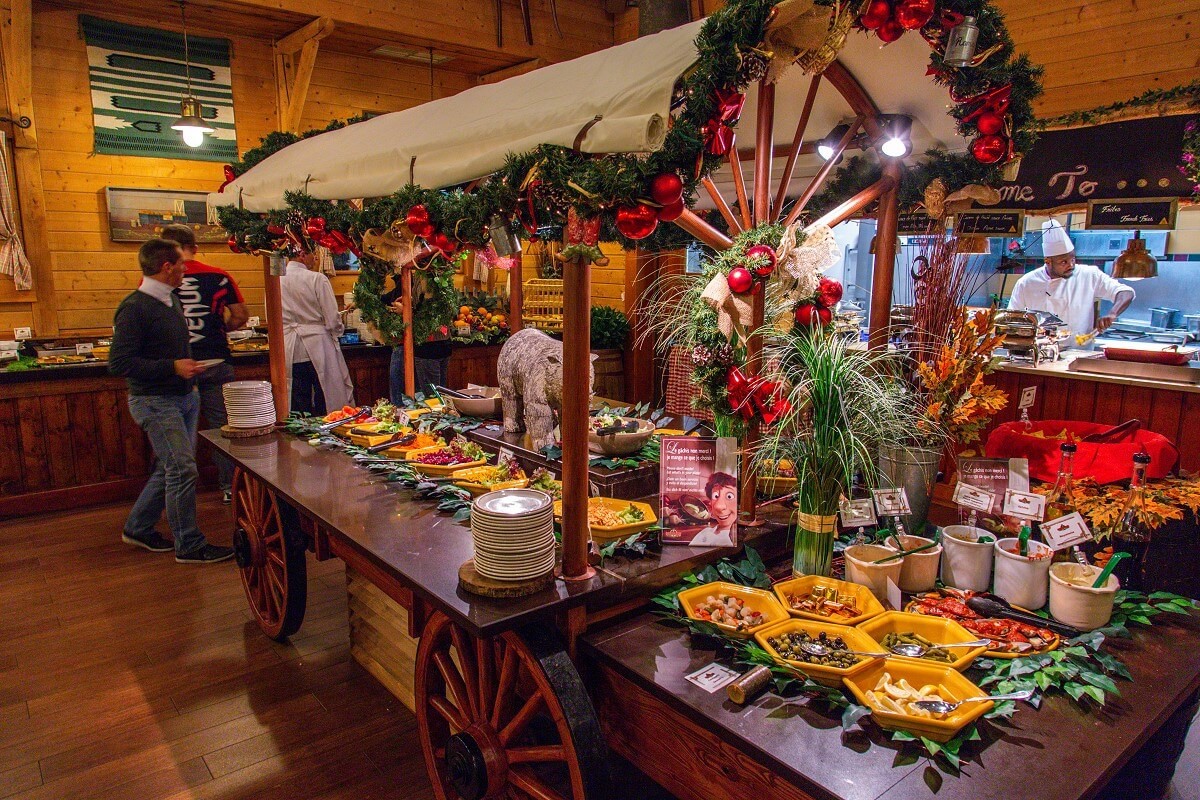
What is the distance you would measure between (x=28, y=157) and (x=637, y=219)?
6335 mm

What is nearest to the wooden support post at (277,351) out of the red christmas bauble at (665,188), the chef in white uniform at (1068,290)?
the red christmas bauble at (665,188)

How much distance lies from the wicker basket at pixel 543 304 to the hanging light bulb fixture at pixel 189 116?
2964 millimetres

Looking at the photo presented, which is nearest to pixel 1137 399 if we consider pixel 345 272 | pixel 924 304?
pixel 924 304

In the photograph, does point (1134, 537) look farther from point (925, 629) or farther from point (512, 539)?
point (512, 539)

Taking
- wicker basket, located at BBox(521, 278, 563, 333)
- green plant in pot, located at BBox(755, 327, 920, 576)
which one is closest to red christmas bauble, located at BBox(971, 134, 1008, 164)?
green plant in pot, located at BBox(755, 327, 920, 576)

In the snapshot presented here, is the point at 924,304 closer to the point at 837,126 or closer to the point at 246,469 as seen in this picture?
the point at 837,126

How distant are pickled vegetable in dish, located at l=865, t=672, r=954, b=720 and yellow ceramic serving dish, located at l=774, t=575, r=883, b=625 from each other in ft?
0.82

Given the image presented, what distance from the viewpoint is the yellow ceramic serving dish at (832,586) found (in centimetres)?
194

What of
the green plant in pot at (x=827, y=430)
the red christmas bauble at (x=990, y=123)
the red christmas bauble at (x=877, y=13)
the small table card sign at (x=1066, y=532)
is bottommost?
the small table card sign at (x=1066, y=532)

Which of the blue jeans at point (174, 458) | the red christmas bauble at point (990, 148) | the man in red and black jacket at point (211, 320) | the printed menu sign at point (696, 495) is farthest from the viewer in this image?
the man in red and black jacket at point (211, 320)

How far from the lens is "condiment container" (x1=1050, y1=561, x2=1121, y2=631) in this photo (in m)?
1.92

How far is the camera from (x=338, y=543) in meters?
2.65

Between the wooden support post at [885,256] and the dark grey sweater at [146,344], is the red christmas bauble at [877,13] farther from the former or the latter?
the dark grey sweater at [146,344]

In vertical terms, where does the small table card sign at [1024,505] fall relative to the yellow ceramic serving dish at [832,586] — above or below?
above
